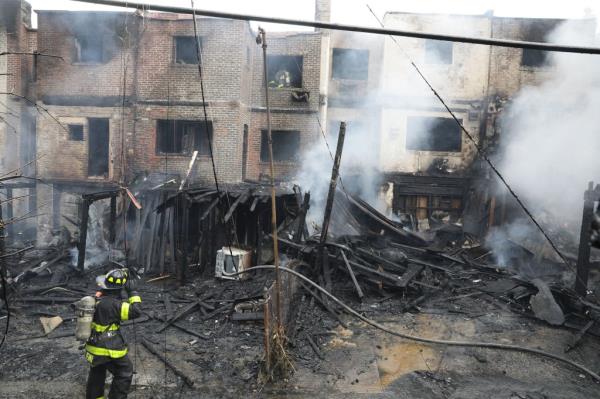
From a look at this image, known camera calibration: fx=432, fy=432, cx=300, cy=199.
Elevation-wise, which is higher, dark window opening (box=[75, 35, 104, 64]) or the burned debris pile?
dark window opening (box=[75, 35, 104, 64])

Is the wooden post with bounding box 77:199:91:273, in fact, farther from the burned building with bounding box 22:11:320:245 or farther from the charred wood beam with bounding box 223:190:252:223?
the burned building with bounding box 22:11:320:245

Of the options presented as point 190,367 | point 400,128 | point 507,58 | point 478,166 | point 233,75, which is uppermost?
point 507,58

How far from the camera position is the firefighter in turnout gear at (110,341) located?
17.6 ft

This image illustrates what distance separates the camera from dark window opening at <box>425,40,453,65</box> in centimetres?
1871

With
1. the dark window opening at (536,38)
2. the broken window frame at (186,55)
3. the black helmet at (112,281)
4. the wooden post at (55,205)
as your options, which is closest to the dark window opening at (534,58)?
the dark window opening at (536,38)

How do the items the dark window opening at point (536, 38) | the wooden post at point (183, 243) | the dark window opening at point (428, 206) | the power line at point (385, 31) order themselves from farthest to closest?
the dark window opening at point (428, 206) < the dark window opening at point (536, 38) < the wooden post at point (183, 243) < the power line at point (385, 31)

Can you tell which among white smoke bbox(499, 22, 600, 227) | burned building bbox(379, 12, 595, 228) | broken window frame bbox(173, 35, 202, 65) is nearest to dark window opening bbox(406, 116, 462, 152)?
burned building bbox(379, 12, 595, 228)

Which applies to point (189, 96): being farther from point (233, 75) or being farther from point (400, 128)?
point (400, 128)

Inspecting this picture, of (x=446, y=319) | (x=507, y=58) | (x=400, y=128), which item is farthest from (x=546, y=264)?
(x=507, y=58)

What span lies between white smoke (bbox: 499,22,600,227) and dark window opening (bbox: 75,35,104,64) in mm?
16910

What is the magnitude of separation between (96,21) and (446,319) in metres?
16.5

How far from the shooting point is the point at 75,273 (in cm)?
1117

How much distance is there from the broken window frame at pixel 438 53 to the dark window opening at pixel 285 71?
18.2 feet

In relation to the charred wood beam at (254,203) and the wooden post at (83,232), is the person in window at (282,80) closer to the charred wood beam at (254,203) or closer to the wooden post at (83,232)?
the charred wood beam at (254,203)
